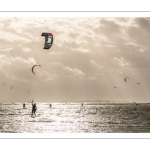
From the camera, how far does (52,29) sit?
1152 cm

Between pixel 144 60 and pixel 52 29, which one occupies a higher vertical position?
pixel 52 29

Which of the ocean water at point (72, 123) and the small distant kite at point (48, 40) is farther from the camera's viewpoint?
the ocean water at point (72, 123)

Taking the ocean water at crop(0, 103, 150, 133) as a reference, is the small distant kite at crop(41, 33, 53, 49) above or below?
above

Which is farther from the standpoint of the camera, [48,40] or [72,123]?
[72,123]

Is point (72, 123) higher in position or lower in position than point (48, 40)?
lower

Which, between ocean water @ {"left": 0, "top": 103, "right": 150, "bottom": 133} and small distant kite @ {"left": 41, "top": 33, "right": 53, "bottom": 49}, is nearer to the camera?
small distant kite @ {"left": 41, "top": 33, "right": 53, "bottom": 49}

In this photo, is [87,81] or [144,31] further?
[87,81]

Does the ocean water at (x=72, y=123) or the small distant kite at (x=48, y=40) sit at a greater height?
the small distant kite at (x=48, y=40)

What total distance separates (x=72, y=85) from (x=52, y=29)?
354cm
